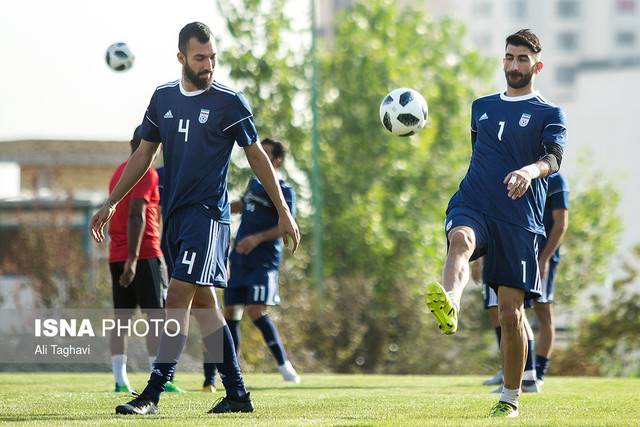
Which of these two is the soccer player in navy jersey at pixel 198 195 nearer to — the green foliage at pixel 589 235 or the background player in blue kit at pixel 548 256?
the background player in blue kit at pixel 548 256

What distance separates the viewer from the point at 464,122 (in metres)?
49.1

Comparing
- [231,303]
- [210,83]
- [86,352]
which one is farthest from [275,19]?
[210,83]

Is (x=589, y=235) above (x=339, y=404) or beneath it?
beneath

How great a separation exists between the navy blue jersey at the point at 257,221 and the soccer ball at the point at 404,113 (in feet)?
6.30

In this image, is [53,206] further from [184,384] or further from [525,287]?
[525,287]

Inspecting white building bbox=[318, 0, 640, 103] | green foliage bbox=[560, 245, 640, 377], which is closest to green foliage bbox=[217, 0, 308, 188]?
green foliage bbox=[560, 245, 640, 377]

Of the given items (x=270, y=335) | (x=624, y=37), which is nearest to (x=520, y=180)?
(x=270, y=335)

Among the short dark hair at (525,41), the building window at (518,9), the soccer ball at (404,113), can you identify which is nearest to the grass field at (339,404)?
the soccer ball at (404,113)

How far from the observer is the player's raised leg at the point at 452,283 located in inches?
277

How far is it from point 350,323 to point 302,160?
19822 millimetres

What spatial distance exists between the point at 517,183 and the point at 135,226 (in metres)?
4.01

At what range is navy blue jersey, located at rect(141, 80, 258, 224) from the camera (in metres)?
8.08

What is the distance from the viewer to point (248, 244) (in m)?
11.8

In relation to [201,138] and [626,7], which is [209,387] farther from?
[626,7]
